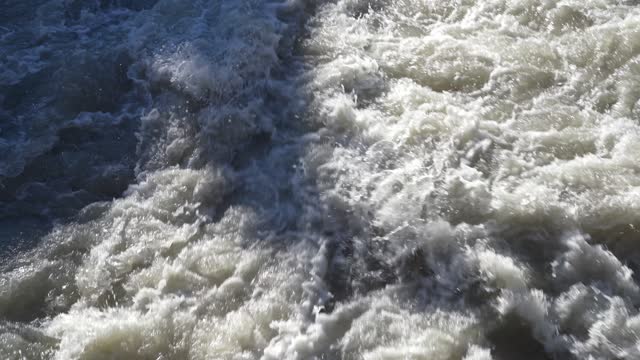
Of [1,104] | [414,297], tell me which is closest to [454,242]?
[414,297]

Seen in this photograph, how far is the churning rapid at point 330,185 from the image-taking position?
335 cm

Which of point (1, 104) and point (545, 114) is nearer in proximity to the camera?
point (545, 114)

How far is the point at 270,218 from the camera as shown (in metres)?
4.05

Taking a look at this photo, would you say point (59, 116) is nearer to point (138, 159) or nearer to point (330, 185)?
point (138, 159)

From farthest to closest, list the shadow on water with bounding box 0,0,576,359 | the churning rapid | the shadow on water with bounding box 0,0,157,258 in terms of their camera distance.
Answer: the shadow on water with bounding box 0,0,157,258
the shadow on water with bounding box 0,0,576,359
the churning rapid

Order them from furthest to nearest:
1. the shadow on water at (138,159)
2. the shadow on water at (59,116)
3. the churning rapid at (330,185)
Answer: the shadow on water at (59,116) < the shadow on water at (138,159) < the churning rapid at (330,185)

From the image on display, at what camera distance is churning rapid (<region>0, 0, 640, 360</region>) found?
3350 mm

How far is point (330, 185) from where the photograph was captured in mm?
4117

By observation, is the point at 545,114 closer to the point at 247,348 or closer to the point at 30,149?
the point at 247,348

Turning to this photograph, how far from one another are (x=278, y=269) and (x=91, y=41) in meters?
3.27

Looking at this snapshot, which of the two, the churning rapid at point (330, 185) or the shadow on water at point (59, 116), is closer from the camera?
the churning rapid at point (330, 185)

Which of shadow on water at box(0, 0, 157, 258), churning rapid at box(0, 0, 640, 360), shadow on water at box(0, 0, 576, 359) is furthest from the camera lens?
shadow on water at box(0, 0, 157, 258)

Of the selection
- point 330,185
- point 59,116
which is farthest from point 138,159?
point 330,185

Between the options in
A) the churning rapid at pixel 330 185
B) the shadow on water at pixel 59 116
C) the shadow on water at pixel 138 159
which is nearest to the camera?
the churning rapid at pixel 330 185
